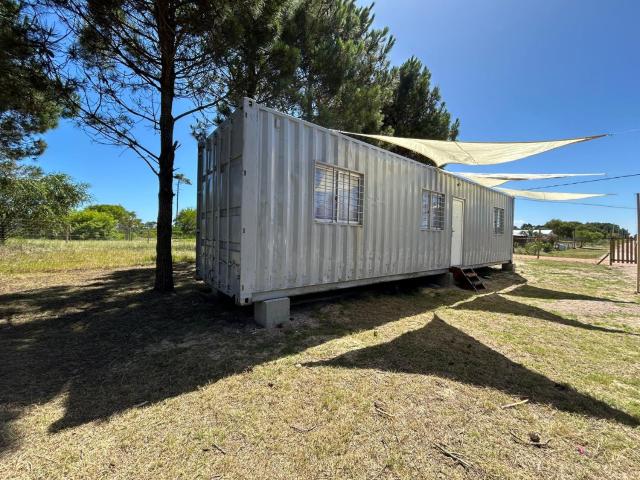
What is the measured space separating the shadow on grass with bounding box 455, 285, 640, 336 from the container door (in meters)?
1.53

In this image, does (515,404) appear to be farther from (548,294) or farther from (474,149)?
(548,294)

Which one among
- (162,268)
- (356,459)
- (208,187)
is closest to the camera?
(356,459)

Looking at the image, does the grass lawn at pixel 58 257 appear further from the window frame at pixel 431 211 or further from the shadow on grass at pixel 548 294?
the shadow on grass at pixel 548 294

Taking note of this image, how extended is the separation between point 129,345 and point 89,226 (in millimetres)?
29490

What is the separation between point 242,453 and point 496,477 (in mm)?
1487

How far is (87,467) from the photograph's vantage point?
67.5 inches

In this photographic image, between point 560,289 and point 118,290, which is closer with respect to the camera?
point 118,290

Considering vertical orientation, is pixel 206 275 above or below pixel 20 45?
below

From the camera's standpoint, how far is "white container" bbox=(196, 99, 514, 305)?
390 cm

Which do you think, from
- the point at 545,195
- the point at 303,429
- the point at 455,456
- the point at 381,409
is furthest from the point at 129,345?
the point at 545,195

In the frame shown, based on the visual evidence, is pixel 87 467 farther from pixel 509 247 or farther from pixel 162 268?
pixel 509 247

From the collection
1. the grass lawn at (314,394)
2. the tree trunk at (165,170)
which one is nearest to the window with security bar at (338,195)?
the grass lawn at (314,394)

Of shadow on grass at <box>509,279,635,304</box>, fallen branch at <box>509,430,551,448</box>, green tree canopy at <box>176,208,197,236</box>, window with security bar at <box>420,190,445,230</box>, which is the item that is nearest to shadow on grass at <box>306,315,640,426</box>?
fallen branch at <box>509,430,551,448</box>

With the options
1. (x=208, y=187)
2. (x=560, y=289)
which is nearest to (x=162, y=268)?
(x=208, y=187)
